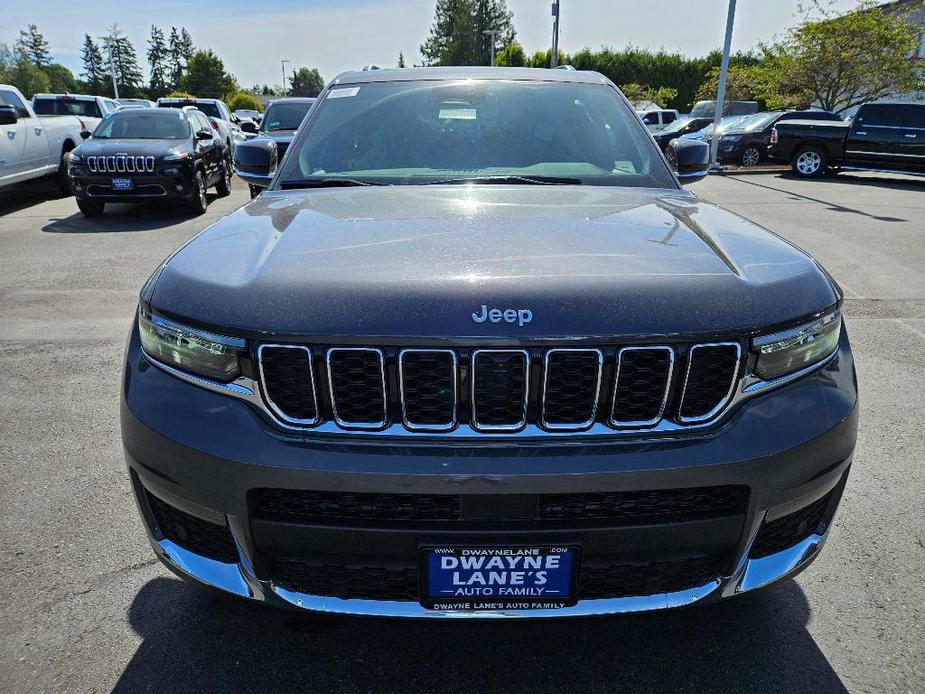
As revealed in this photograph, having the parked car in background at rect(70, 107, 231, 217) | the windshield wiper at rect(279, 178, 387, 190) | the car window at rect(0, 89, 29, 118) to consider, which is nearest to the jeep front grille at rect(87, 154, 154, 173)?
the parked car in background at rect(70, 107, 231, 217)

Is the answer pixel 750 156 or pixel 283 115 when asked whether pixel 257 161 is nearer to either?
pixel 283 115

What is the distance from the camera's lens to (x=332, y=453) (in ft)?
5.60

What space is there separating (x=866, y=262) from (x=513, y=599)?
26.3 ft

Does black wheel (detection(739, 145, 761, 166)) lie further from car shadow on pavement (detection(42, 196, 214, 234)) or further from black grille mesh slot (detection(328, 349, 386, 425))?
black grille mesh slot (detection(328, 349, 386, 425))

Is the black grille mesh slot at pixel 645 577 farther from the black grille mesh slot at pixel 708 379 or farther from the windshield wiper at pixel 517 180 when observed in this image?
the windshield wiper at pixel 517 180

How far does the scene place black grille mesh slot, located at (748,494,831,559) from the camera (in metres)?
1.89

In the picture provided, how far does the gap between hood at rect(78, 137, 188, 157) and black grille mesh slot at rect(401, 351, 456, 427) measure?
10.3 metres

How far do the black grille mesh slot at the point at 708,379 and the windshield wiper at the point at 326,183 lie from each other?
5.31 ft

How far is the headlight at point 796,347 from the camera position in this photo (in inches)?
72.2

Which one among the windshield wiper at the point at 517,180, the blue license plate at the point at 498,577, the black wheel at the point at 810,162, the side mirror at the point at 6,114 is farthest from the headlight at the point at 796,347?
the black wheel at the point at 810,162

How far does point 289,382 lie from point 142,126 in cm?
1148

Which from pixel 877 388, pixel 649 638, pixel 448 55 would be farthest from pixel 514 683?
pixel 448 55

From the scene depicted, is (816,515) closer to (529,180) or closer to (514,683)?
(514,683)

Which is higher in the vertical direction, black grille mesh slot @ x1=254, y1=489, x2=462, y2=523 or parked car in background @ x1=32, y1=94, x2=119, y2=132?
black grille mesh slot @ x1=254, y1=489, x2=462, y2=523
